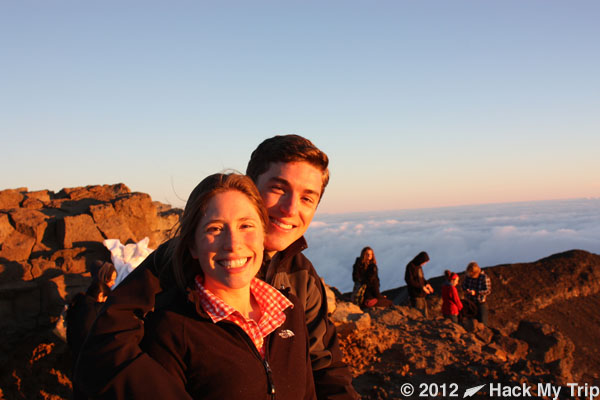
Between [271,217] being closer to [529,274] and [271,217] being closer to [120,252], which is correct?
[120,252]

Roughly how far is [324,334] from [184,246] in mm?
989

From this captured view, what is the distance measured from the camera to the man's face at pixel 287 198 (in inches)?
96.6

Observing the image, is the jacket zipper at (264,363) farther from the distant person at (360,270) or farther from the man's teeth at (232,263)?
the distant person at (360,270)

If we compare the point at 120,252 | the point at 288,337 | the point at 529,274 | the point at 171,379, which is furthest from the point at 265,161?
the point at 529,274

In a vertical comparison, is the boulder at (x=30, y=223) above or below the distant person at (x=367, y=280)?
above

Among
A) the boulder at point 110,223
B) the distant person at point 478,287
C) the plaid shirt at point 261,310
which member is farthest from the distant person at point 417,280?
the plaid shirt at point 261,310

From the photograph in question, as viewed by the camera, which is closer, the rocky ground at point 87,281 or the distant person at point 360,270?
the rocky ground at point 87,281

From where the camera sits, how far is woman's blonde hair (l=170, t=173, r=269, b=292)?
1.87 metres

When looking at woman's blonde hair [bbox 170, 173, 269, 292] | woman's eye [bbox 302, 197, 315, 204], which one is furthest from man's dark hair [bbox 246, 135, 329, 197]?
woman's blonde hair [bbox 170, 173, 269, 292]

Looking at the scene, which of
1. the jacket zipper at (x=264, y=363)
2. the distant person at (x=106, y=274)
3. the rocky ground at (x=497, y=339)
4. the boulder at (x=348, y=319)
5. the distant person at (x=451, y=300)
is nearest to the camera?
the jacket zipper at (x=264, y=363)

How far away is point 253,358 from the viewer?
5.88 ft

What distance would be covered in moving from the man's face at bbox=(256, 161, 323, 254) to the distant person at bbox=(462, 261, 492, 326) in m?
8.22

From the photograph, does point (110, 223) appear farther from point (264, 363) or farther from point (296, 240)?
point (264, 363)

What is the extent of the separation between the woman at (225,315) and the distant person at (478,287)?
8.52 meters
